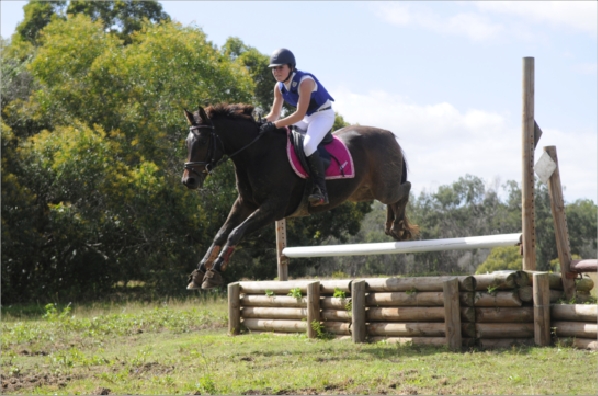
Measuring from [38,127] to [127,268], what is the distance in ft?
16.2

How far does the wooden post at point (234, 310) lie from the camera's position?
9.93 metres

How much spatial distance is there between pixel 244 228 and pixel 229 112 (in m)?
1.30

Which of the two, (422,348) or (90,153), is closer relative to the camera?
(422,348)

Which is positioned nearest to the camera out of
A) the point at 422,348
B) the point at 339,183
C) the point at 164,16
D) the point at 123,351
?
the point at 422,348

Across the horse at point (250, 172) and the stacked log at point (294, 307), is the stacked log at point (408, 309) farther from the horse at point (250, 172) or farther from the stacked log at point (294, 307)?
the horse at point (250, 172)

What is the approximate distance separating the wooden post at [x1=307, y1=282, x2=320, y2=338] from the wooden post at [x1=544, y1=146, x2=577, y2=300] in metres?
2.80

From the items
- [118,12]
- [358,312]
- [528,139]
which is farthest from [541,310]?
[118,12]

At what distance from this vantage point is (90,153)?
19172 millimetres

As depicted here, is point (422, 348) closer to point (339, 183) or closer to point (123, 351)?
point (339, 183)

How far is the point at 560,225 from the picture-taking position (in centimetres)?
766

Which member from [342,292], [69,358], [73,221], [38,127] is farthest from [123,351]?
[38,127]

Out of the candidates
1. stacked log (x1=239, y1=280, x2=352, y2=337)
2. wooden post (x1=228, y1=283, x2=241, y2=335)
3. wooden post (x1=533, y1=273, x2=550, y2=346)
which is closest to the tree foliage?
wooden post (x1=228, y1=283, x2=241, y2=335)

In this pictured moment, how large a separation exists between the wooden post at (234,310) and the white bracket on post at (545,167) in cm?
430

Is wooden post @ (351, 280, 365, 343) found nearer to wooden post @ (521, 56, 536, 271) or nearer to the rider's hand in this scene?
wooden post @ (521, 56, 536, 271)
